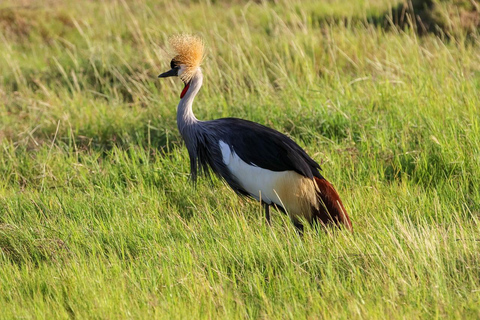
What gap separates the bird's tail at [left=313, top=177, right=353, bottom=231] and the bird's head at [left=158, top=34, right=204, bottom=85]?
1.12 metres

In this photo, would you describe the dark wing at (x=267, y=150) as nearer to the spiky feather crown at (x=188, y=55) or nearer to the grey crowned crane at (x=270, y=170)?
the grey crowned crane at (x=270, y=170)

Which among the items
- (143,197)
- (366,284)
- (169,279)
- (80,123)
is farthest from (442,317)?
(80,123)

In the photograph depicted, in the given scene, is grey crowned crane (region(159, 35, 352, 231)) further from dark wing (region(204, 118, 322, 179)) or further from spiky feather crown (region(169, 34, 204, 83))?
spiky feather crown (region(169, 34, 204, 83))

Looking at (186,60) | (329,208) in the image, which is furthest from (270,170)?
(186,60)

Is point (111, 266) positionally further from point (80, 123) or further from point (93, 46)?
point (93, 46)

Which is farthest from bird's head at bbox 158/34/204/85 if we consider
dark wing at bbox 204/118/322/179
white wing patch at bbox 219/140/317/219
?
white wing patch at bbox 219/140/317/219

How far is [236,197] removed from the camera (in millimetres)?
3775

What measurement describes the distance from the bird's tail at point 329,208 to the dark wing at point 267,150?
9 cm

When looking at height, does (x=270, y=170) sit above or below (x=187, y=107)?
below

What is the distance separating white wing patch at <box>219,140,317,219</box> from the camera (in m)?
3.37

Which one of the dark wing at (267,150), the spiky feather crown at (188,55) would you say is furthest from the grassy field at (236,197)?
the spiky feather crown at (188,55)

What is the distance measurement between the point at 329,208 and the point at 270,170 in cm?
38

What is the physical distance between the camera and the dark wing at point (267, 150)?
3367 mm

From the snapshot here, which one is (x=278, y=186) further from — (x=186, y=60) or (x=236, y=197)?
(x=186, y=60)
